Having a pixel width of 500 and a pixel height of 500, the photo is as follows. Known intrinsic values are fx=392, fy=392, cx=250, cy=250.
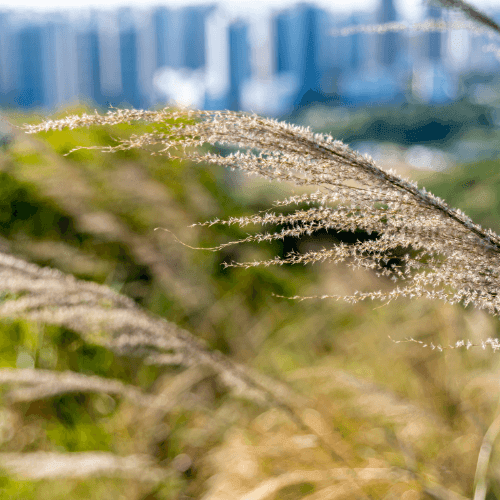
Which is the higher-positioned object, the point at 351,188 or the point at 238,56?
the point at 238,56

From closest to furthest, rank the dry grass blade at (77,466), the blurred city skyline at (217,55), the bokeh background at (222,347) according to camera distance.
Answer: the dry grass blade at (77,466), the bokeh background at (222,347), the blurred city skyline at (217,55)

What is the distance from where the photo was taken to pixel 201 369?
1074mm

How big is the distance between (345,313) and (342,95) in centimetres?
1073

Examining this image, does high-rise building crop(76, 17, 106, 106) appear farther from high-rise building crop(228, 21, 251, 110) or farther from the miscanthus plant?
the miscanthus plant

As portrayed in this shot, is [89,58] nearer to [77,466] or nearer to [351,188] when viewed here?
[77,466]

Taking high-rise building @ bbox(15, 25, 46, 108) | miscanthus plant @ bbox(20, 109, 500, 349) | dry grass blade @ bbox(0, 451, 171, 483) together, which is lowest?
dry grass blade @ bbox(0, 451, 171, 483)

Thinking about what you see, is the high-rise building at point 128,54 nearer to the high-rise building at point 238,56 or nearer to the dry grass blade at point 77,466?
Answer: the high-rise building at point 238,56

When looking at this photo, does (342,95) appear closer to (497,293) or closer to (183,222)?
(183,222)

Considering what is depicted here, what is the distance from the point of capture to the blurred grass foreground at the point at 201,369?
747mm

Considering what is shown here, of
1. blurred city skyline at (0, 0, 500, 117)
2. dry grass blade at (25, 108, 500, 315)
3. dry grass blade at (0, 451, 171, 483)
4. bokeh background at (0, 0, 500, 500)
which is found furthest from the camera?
blurred city skyline at (0, 0, 500, 117)

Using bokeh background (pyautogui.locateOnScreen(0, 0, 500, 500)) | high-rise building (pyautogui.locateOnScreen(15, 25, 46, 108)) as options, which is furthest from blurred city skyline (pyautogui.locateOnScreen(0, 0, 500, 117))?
bokeh background (pyautogui.locateOnScreen(0, 0, 500, 500))

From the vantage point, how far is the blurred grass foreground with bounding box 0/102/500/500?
75 centimetres

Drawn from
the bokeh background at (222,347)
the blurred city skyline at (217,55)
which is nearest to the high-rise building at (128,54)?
the blurred city skyline at (217,55)

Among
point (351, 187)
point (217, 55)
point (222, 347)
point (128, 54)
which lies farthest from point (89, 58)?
point (351, 187)
